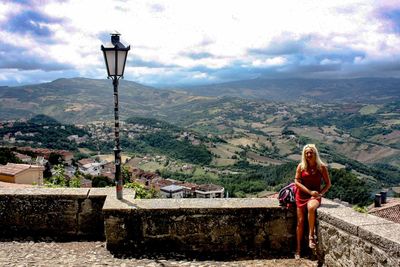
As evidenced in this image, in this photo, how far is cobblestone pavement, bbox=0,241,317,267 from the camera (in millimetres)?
5488

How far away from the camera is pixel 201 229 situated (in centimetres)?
609

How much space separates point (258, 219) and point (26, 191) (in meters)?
4.02

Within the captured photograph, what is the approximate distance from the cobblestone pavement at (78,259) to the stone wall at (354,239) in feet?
1.84

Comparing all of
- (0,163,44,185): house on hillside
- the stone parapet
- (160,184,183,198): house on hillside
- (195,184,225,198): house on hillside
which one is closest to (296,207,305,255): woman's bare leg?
the stone parapet

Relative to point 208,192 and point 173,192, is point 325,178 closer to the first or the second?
point 173,192

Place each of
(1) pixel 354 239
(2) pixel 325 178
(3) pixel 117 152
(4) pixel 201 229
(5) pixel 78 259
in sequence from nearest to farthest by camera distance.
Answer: (1) pixel 354 239
(5) pixel 78 259
(2) pixel 325 178
(4) pixel 201 229
(3) pixel 117 152

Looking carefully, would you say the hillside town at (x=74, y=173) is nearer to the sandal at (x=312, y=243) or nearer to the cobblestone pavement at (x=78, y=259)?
the cobblestone pavement at (x=78, y=259)

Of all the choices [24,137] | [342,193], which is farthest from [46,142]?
[342,193]

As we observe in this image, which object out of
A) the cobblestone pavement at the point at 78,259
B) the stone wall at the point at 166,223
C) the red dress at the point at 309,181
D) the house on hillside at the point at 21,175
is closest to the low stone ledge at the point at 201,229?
the stone wall at the point at 166,223

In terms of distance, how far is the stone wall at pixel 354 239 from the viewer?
4.17m

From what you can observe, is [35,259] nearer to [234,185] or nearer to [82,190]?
[82,190]

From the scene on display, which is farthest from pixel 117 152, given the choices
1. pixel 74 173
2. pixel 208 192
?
pixel 208 192

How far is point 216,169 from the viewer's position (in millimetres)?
140500

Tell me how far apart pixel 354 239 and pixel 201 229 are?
2301mm
